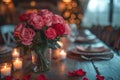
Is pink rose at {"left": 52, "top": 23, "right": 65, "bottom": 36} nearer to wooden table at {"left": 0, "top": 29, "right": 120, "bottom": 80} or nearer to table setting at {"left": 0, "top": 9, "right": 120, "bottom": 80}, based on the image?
table setting at {"left": 0, "top": 9, "right": 120, "bottom": 80}

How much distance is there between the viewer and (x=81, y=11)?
19.3ft

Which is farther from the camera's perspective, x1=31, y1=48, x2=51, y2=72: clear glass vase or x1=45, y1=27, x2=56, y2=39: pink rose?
x1=31, y1=48, x2=51, y2=72: clear glass vase

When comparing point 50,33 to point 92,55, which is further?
point 92,55

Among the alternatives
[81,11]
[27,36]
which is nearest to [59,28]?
[27,36]

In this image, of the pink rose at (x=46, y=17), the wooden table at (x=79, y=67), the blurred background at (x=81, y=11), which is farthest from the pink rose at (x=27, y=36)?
the blurred background at (x=81, y=11)

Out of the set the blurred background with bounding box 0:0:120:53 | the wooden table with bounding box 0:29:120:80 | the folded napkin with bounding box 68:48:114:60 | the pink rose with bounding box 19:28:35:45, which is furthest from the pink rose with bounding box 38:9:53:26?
the blurred background with bounding box 0:0:120:53

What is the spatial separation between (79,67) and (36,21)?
1.58 ft

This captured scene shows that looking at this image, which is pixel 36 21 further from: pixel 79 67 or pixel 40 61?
pixel 79 67

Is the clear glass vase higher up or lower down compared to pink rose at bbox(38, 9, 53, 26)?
lower down

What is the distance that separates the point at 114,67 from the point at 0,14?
6.81 m

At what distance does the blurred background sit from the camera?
17.5 feet

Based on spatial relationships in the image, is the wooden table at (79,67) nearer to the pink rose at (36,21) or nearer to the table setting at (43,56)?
the table setting at (43,56)

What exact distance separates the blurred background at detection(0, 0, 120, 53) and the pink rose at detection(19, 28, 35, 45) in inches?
93.0

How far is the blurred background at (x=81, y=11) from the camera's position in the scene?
5.32 meters
